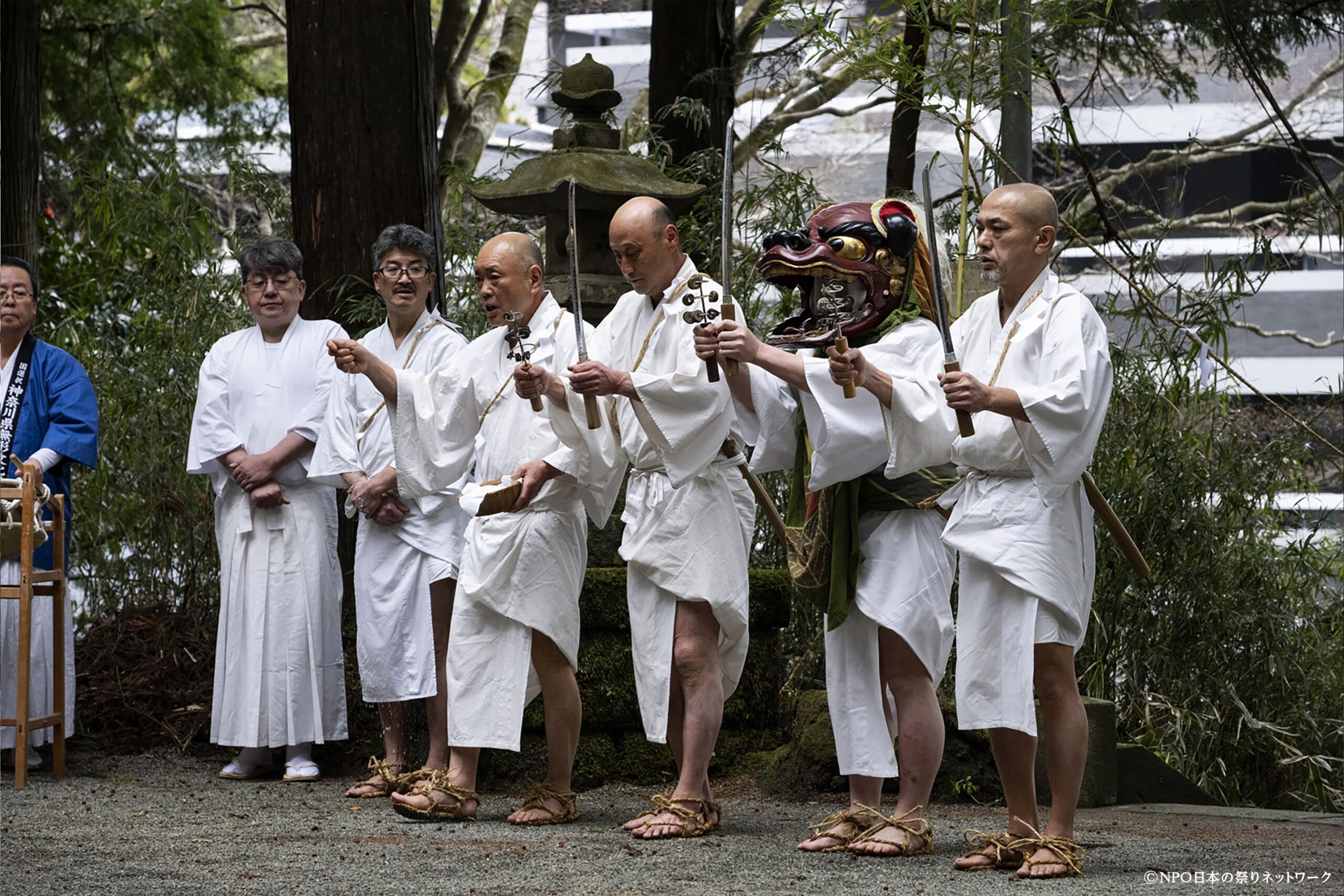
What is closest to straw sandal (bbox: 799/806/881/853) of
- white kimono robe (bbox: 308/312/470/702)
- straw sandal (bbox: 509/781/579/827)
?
straw sandal (bbox: 509/781/579/827)

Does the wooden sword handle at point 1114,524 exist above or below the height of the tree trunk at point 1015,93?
below

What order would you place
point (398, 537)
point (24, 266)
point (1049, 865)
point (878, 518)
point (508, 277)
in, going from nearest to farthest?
1. point (1049, 865)
2. point (878, 518)
3. point (508, 277)
4. point (398, 537)
5. point (24, 266)

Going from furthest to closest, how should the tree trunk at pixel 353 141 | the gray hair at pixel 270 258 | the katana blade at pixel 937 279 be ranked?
the tree trunk at pixel 353 141 < the gray hair at pixel 270 258 < the katana blade at pixel 937 279

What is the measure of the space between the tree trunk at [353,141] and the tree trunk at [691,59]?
91.2 inches

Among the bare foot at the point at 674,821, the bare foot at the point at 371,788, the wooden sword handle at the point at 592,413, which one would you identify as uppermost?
the wooden sword handle at the point at 592,413

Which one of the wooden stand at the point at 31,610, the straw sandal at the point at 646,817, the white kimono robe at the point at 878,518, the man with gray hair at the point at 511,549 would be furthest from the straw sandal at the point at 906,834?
the wooden stand at the point at 31,610

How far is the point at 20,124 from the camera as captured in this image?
8039mm

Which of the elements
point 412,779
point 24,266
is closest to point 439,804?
point 412,779

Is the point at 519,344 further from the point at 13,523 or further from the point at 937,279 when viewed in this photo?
the point at 13,523

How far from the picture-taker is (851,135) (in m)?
16.4

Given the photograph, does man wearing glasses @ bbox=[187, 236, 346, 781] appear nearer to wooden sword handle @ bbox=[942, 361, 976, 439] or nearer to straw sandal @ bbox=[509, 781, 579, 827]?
straw sandal @ bbox=[509, 781, 579, 827]

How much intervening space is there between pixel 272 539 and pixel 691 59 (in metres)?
4.34

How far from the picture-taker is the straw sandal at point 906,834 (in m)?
3.96

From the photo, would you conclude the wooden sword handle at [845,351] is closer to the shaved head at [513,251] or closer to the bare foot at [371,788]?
the shaved head at [513,251]
